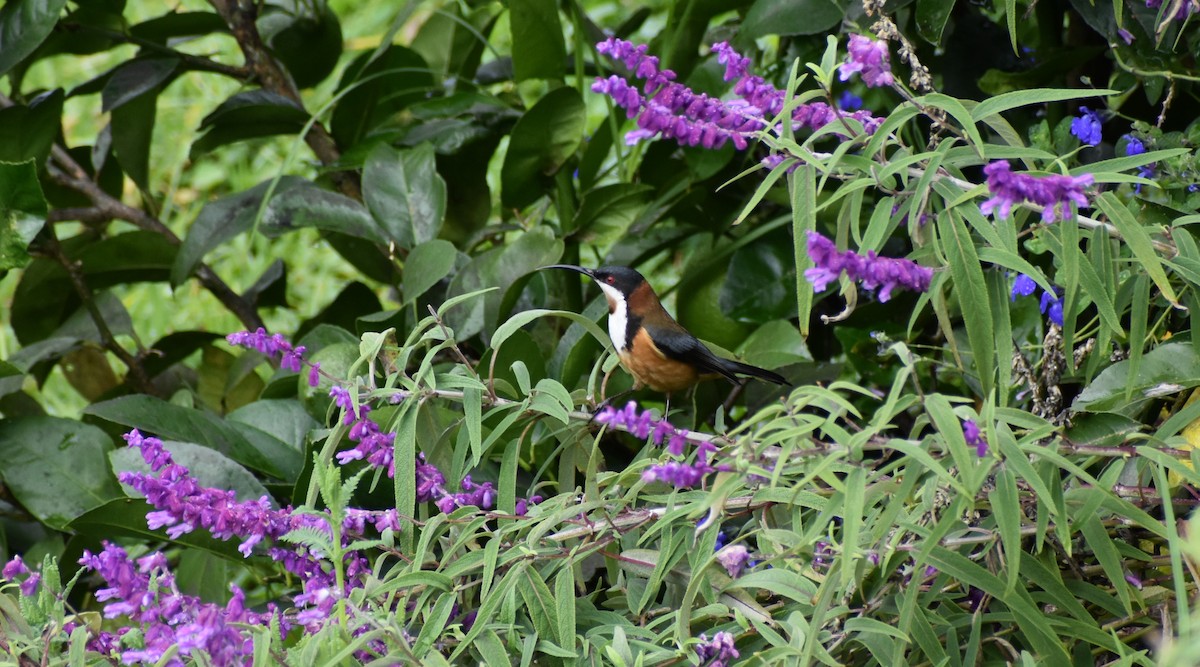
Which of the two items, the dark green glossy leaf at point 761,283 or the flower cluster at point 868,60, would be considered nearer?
the flower cluster at point 868,60

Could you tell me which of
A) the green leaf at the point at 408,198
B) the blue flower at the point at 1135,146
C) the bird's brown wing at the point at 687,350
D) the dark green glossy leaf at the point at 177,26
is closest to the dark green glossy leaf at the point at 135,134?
the dark green glossy leaf at the point at 177,26

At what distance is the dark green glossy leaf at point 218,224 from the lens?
254cm

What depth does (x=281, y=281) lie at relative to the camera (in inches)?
121

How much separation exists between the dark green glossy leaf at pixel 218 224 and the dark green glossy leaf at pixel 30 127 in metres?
A: 0.35

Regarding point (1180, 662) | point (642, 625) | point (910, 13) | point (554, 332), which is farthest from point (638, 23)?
point (1180, 662)

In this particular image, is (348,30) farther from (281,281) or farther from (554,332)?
(554,332)

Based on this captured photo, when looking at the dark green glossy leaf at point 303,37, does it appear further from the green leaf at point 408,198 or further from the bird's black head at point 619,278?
the bird's black head at point 619,278

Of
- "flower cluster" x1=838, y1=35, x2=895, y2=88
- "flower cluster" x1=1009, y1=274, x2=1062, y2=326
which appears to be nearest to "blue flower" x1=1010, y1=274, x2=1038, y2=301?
"flower cluster" x1=1009, y1=274, x2=1062, y2=326

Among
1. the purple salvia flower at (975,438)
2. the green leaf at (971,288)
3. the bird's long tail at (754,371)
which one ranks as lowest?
the bird's long tail at (754,371)

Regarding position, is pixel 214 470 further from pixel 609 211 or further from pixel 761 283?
pixel 761 283

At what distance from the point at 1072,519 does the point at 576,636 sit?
56 centimetres

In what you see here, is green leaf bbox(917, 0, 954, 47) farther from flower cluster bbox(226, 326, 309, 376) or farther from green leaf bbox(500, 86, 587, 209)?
flower cluster bbox(226, 326, 309, 376)

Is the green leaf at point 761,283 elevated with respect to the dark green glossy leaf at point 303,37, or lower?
lower

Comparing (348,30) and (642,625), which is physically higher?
(642,625)
